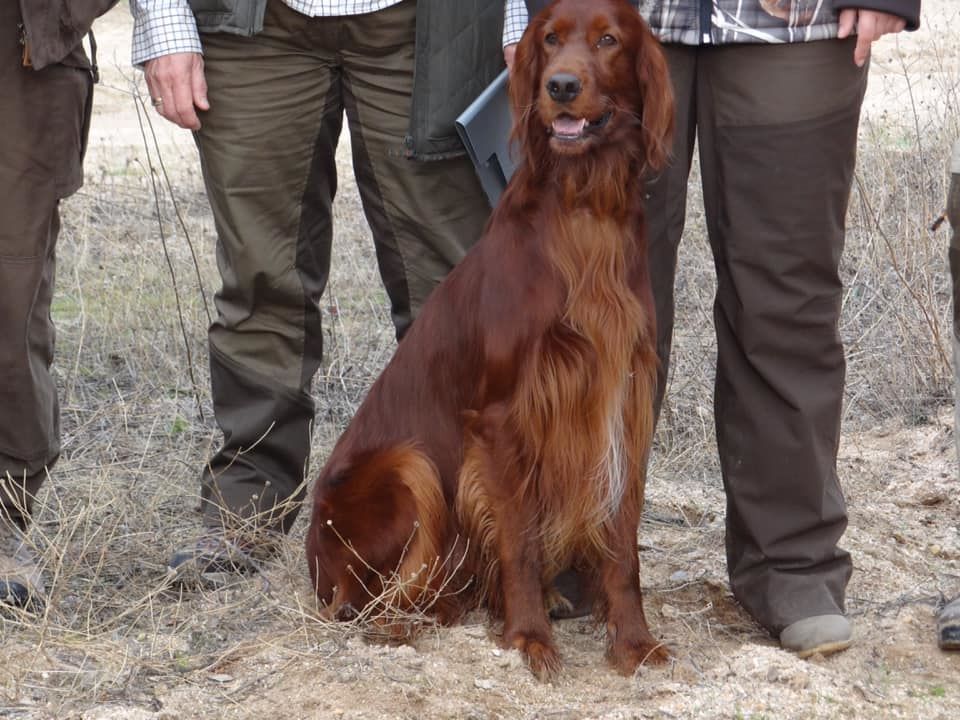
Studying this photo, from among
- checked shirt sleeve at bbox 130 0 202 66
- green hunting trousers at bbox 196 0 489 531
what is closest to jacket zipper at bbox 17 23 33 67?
checked shirt sleeve at bbox 130 0 202 66

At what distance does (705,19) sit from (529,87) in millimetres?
413

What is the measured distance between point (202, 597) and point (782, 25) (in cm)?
204

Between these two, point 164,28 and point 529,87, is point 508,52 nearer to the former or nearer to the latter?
point 529,87

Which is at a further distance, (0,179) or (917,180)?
(917,180)

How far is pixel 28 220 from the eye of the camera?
10.6 feet

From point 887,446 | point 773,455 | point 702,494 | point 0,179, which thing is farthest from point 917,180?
point 0,179

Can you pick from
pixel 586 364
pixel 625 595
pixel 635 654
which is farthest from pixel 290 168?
pixel 635 654

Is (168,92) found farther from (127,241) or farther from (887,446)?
(127,241)

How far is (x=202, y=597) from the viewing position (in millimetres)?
3354

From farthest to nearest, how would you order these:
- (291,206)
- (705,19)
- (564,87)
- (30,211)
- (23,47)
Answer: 1. (291,206)
2. (30,211)
3. (23,47)
4. (705,19)
5. (564,87)

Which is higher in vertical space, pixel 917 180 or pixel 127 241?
pixel 917 180

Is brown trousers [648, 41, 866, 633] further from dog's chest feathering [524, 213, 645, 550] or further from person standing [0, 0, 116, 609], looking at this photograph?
person standing [0, 0, 116, 609]

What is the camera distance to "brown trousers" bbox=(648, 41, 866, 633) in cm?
279

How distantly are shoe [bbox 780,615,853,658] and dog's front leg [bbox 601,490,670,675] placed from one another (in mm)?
320
